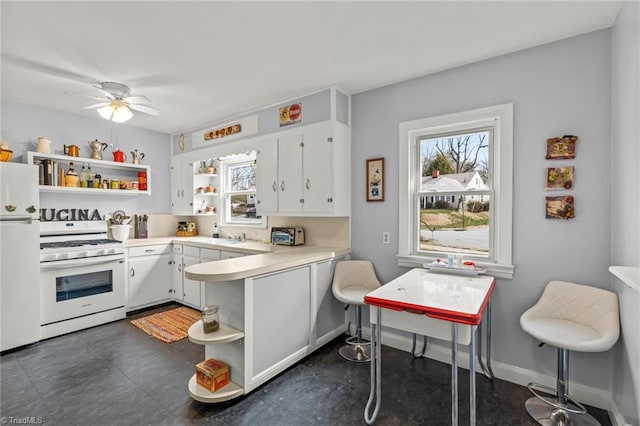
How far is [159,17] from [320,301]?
2.61m

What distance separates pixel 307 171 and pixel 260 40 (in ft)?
4.48

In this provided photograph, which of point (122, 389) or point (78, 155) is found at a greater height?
point (78, 155)

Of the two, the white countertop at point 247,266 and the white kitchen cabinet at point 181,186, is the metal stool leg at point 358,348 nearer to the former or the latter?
the white countertop at point 247,266

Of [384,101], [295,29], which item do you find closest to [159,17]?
[295,29]

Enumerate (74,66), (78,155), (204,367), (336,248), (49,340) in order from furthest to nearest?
(78,155)
(336,248)
(49,340)
(74,66)
(204,367)

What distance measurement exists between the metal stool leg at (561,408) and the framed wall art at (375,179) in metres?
1.89

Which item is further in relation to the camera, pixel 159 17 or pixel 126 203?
pixel 126 203

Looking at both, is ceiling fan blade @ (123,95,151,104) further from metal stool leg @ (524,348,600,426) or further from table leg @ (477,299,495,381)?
metal stool leg @ (524,348,600,426)

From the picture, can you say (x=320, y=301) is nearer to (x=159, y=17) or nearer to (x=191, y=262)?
(x=191, y=262)

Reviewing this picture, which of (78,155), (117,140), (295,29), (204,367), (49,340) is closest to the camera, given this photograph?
(295,29)

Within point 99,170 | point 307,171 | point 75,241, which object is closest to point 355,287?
point 307,171

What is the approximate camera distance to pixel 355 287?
305 cm

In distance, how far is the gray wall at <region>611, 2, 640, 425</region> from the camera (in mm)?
1610

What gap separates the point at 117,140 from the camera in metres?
4.38
